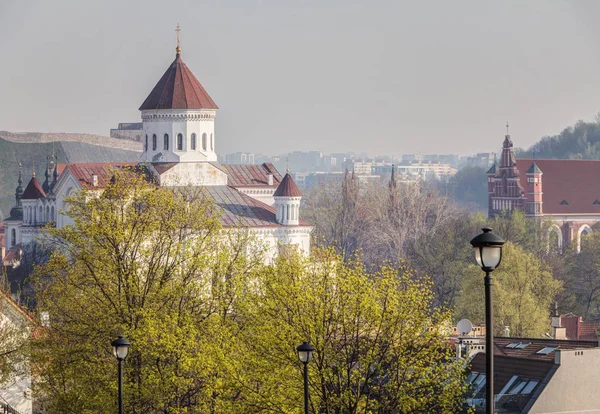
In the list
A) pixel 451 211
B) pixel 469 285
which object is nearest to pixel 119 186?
pixel 469 285

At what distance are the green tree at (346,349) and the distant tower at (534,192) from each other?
128 meters

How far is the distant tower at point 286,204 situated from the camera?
10381 cm

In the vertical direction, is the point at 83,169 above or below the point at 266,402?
above

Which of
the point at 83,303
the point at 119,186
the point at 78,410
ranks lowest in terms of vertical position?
the point at 78,410

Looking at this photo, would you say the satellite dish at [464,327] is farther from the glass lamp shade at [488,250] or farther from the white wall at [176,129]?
the white wall at [176,129]

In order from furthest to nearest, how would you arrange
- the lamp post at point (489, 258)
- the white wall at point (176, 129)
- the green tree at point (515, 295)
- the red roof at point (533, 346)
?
the white wall at point (176, 129)
the green tree at point (515, 295)
the red roof at point (533, 346)
the lamp post at point (489, 258)

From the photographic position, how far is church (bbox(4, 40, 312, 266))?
4075 inches

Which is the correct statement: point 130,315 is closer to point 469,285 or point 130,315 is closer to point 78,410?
point 78,410

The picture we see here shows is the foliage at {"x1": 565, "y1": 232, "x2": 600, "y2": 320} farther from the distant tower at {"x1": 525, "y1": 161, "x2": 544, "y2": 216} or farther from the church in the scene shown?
the distant tower at {"x1": 525, "y1": 161, "x2": 544, "y2": 216}

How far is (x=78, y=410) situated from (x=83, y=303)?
3254mm

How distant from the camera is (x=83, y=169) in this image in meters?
105

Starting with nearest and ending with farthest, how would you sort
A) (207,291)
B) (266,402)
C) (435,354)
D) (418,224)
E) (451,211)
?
1. (266,402)
2. (435,354)
3. (207,291)
4. (418,224)
5. (451,211)

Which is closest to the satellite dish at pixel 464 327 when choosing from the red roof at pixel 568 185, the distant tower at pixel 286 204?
the distant tower at pixel 286 204

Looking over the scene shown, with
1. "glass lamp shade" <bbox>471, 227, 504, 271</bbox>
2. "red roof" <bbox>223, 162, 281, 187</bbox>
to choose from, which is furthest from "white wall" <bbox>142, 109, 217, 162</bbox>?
"glass lamp shade" <bbox>471, 227, 504, 271</bbox>
